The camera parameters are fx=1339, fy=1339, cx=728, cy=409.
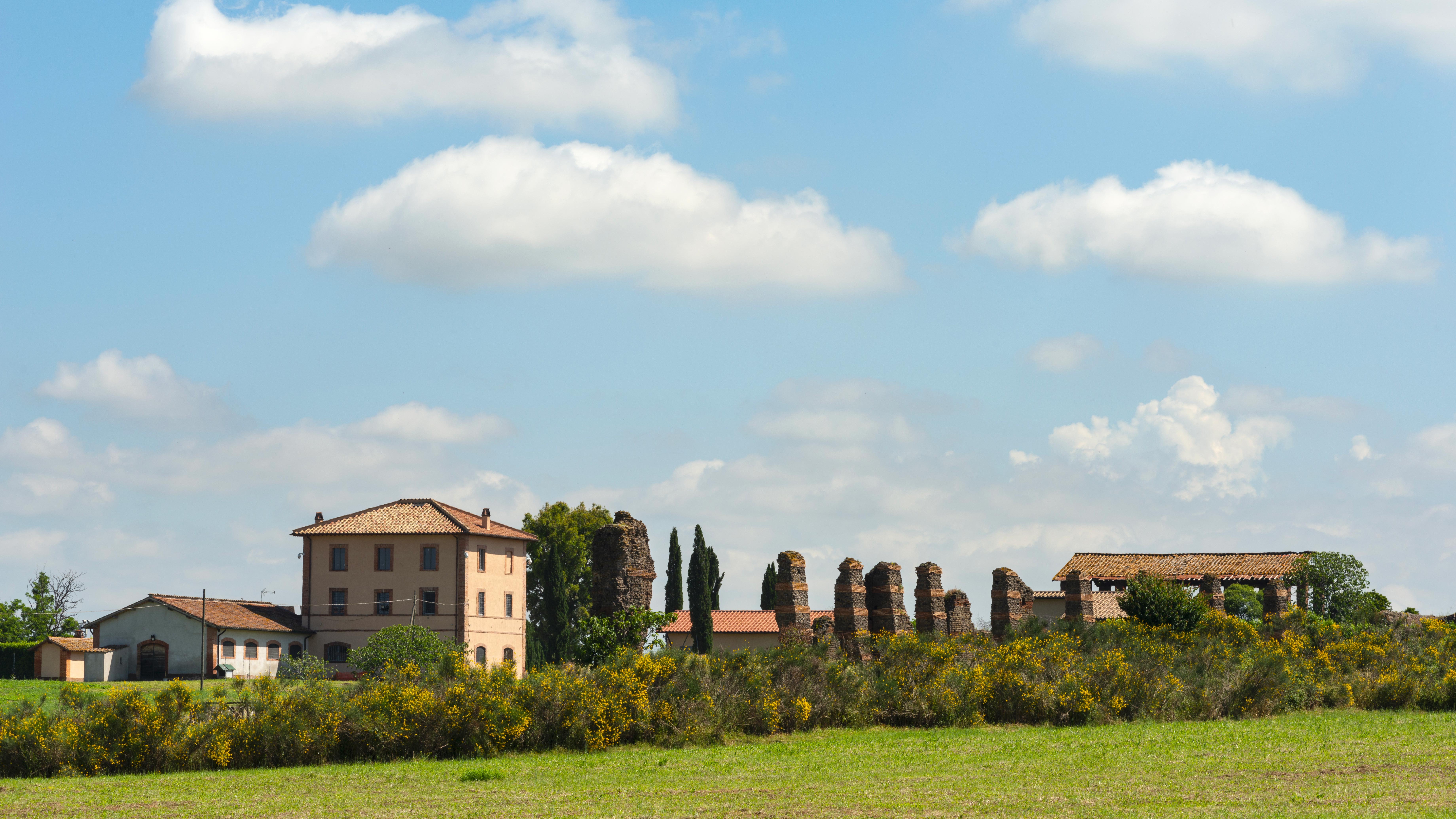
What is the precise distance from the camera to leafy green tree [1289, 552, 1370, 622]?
46.5 meters

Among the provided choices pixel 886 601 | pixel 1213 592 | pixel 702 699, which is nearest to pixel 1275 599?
pixel 1213 592

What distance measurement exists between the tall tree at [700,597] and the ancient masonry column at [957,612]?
21305mm

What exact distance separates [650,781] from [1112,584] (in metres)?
46.6

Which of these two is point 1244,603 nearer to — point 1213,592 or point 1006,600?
point 1213,592

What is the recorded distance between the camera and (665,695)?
1967cm

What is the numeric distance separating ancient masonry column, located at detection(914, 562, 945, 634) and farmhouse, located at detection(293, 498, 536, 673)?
3117 centimetres

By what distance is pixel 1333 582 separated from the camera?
1853 inches

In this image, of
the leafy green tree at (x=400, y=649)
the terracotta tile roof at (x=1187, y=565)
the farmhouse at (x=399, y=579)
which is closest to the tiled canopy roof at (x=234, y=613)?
the farmhouse at (x=399, y=579)

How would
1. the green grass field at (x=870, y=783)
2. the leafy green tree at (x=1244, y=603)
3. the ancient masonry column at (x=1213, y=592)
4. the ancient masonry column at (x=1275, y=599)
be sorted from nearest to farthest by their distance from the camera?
1. the green grass field at (x=870, y=783)
2. the ancient masonry column at (x=1275, y=599)
3. the ancient masonry column at (x=1213, y=592)
4. the leafy green tree at (x=1244, y=603)

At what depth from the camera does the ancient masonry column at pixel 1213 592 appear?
3991 cm

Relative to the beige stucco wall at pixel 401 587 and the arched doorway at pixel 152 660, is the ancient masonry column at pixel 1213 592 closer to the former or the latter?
the beige stucco wall at pixel 401 587

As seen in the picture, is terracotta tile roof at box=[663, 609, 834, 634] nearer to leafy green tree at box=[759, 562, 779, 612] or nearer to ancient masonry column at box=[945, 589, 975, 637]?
leafy green tree at box=[759, 562, 779, 612]

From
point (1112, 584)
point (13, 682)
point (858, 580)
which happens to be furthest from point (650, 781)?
point (1112, 584)

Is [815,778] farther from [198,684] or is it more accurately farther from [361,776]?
[198,684]
